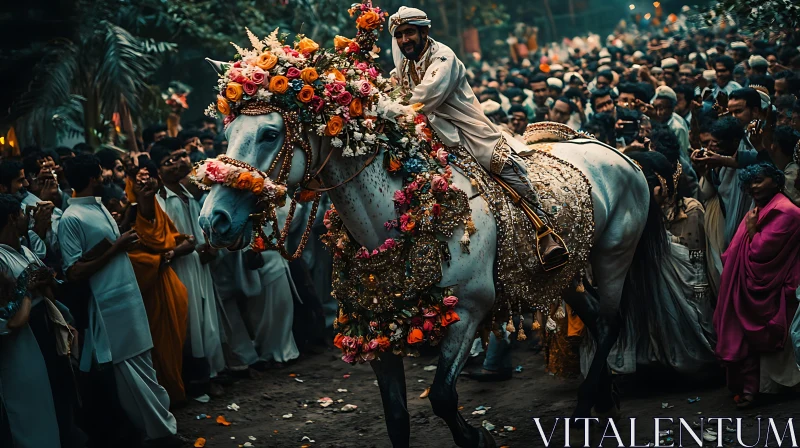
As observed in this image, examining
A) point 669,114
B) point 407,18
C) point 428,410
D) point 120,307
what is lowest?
point 428,410

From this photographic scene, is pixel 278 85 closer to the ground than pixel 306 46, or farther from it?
closer to the ground

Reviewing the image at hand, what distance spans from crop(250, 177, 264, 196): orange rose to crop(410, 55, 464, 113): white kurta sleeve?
1344mm

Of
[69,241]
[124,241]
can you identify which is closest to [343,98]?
[124,241]

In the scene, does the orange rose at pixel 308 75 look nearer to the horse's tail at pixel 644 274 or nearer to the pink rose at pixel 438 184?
the pink rose at pixel 438 184

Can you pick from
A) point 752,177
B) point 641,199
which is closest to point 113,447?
point 641,199

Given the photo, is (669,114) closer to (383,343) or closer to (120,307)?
(383,343)

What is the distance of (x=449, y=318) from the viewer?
5668 millimetres

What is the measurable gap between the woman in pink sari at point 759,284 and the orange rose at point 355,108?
3.06m

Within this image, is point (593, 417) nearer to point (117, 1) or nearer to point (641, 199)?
point (641, 199)

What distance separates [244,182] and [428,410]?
3.66 m

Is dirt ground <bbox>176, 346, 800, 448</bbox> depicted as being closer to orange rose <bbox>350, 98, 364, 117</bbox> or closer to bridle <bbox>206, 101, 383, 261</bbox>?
bridle <bbox>206, 101, 383, 261</bbox>

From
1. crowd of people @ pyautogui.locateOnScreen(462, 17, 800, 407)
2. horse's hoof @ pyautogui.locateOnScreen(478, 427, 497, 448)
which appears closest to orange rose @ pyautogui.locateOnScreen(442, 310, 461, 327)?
horse's hoof @ pyautogui.locateOnScreen(478, 427, 497, 448)

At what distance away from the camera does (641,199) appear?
761 centimetres

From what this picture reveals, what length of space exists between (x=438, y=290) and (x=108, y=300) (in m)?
2.95
